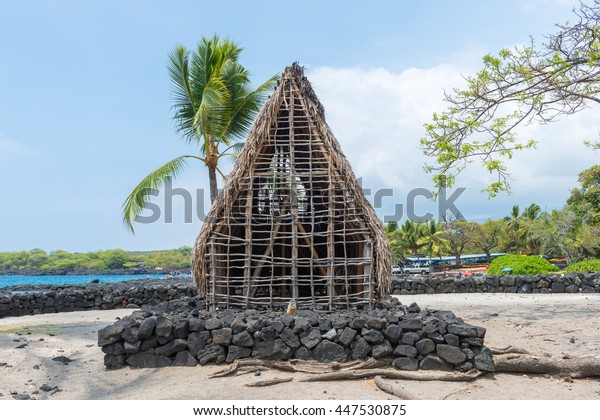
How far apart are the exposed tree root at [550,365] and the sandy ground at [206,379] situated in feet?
0.42

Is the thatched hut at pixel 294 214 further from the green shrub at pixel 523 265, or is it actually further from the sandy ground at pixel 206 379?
the green shrub at pixel 523 265

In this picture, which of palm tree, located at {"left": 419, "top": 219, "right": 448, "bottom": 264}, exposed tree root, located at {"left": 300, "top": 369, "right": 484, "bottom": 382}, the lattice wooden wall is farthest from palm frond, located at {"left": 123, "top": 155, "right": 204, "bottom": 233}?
palm tree, located at {"left": 419, "top": 219, "right": 448, "bottom": 264}

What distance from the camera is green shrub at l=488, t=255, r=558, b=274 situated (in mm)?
21672

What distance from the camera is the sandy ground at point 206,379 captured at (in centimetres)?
662

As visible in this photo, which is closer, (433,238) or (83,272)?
(433,238)

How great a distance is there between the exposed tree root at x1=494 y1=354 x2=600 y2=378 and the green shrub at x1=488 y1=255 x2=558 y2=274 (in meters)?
15.3

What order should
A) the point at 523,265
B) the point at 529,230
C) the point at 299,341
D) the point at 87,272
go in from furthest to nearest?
the point at 87,272, the point at 529,230, the point at 523,265, the point at 299,341

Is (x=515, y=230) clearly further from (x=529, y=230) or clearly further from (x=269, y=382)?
(x=269, y=382)

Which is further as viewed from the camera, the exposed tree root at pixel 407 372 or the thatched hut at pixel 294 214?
the thatched hut at pixel 294 214

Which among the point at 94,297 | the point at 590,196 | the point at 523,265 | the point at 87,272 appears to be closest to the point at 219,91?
the point at 94,297

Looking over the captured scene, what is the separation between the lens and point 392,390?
6.53 metres

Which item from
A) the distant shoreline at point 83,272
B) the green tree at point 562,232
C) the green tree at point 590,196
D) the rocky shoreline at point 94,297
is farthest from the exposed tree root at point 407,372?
the distant shoreline at point 83,272

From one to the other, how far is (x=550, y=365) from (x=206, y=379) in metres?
5.15

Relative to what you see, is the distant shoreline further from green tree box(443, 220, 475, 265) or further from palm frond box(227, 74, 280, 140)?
palm frond box(227, 74, 280, 140)
